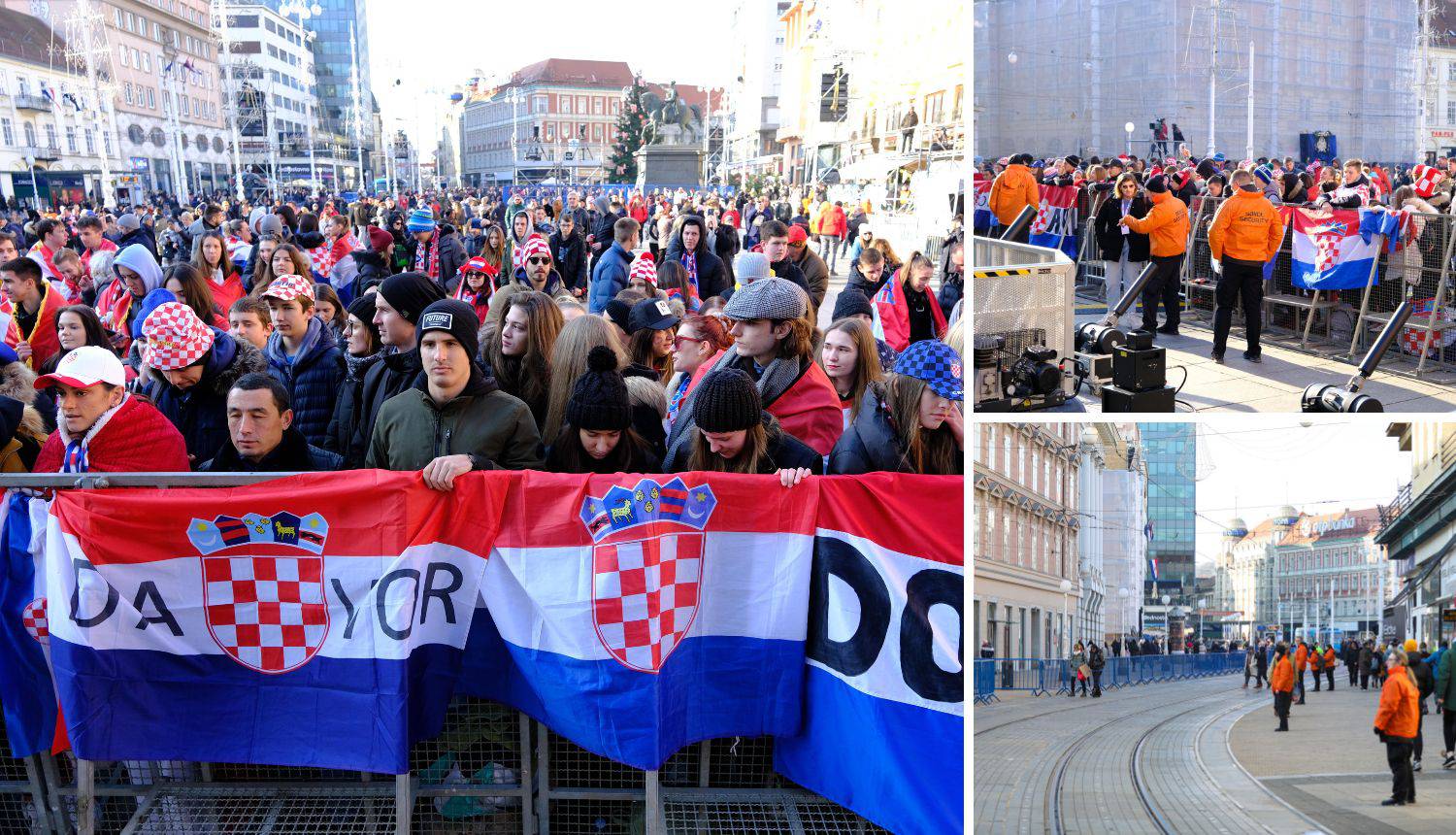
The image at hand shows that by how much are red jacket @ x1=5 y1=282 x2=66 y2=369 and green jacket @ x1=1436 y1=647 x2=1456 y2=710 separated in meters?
8.28

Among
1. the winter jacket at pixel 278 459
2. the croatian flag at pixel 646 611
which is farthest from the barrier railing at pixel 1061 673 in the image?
the winter jacket at pixel 278 459

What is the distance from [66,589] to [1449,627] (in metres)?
4.26

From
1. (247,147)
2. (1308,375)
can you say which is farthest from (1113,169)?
(247,147)

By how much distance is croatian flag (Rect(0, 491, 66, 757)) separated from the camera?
3.96 metres

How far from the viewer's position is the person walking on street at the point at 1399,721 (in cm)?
313

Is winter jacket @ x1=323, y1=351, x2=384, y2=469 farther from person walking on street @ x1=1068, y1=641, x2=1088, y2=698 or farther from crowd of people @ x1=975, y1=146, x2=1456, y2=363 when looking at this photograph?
crowd of people @ x1=975, y1=146, x2=1456, y2=363

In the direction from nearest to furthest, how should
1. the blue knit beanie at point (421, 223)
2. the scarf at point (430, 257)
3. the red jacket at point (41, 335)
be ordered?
the red jacket at point (41, 335), the scarf at point (430, 257), the blue knit beanie at point (421, 223)

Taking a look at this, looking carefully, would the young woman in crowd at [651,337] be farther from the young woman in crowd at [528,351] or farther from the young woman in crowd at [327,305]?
the young woman in crowd at [327,305]

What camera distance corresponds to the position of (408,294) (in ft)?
17.2

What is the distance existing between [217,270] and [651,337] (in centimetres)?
568

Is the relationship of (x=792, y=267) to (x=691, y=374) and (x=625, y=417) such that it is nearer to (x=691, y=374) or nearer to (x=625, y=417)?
(x=691, y=374)

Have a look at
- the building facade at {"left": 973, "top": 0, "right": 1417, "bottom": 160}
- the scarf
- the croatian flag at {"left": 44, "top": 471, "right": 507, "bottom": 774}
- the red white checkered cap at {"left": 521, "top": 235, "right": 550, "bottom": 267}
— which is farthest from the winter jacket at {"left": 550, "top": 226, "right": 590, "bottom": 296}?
the building facade at {"left": 973, "top": 0, "right": 1417, "bottom": 160}

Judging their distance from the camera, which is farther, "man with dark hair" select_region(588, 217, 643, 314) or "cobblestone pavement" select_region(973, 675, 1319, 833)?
"man with dark hair" select_region(588, 217, 643, 314)

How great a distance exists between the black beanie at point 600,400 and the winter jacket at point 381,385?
108 centimetres
